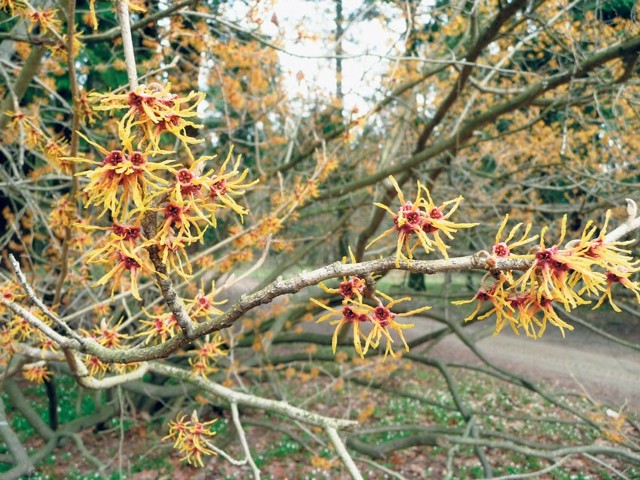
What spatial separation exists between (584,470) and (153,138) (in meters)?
6.93

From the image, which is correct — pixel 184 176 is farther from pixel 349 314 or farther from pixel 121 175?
pixel 349 314

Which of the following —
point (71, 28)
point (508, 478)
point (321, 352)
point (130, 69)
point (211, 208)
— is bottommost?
point (321, 352)

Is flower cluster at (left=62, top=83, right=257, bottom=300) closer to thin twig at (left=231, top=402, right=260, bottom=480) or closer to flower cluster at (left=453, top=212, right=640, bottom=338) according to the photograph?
flower cluster at (left=453, top=212, right=640, bottom=338)

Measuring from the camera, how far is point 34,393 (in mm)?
8695

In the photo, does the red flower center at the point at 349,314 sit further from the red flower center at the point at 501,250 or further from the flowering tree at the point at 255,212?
the red flower center at the point at 501,250

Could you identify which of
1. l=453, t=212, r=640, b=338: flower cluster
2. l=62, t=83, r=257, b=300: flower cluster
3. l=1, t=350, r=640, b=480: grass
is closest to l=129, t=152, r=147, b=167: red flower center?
l=62, t=83, r=257, b=300: flower cluster

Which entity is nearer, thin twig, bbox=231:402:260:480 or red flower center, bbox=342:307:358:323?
red flower center, bbox=342:307:358:323

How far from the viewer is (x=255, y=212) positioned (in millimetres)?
6348

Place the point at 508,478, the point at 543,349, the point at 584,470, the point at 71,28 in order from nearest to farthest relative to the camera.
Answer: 1. the point at 71,28
2. the point at 508,478
3. the point at 584,470
4. the point at 543,349

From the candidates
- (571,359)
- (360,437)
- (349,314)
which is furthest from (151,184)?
(571,359)

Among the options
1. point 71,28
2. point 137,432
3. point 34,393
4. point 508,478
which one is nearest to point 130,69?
point 71,28

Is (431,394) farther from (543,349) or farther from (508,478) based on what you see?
(508,478)

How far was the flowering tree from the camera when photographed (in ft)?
3.50

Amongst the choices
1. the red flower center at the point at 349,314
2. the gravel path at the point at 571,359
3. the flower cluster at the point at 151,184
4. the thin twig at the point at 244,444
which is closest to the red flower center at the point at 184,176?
the flower cluster at the point at 151,184
